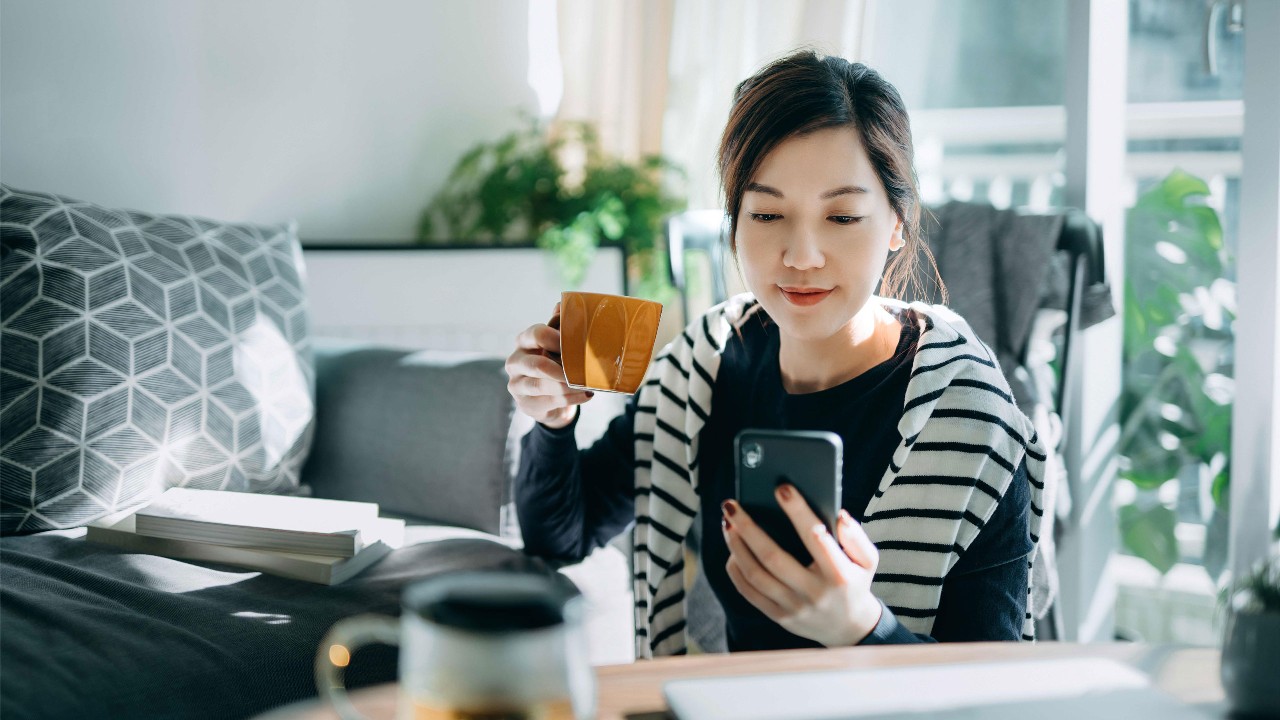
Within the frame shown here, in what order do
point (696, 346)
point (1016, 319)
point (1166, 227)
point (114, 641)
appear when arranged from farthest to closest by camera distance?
point (1166, 227), point (1016, 319), point (696, 346), point (114, 641)

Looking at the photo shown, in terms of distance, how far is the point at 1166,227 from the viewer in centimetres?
214

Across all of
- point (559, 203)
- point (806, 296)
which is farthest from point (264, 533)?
point (559, 203)

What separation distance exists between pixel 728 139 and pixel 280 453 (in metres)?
0.91

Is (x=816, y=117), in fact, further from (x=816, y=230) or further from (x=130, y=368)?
(x=130, y=368)

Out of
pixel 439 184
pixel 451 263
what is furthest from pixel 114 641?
pixel 439 184

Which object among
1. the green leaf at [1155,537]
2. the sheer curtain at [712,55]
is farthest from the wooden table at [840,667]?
the sheer curtain at [712,55]

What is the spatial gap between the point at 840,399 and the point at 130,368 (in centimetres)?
105

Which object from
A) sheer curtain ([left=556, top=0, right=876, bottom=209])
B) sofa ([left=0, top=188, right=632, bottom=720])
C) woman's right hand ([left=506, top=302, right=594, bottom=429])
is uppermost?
sheer curtain ([left=556, top=0, right=876, bottom=209])

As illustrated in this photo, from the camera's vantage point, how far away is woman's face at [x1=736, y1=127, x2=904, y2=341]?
1.03m

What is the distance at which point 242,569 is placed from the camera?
1.20 m

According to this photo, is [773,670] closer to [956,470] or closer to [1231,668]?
[1231,668]

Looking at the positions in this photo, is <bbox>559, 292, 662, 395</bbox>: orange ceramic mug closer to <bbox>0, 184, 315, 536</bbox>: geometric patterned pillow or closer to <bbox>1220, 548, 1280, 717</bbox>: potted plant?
<bbox>1220, 548, 1280, 717</bbox>: potted plant

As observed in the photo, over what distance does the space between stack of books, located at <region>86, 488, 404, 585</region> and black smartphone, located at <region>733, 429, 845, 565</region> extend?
2.11 feet

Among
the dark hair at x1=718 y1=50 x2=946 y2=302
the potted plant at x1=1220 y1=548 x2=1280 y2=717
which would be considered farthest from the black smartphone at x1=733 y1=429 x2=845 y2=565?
the dark hair at x1=718 y1=50 x2=946 y2=302
